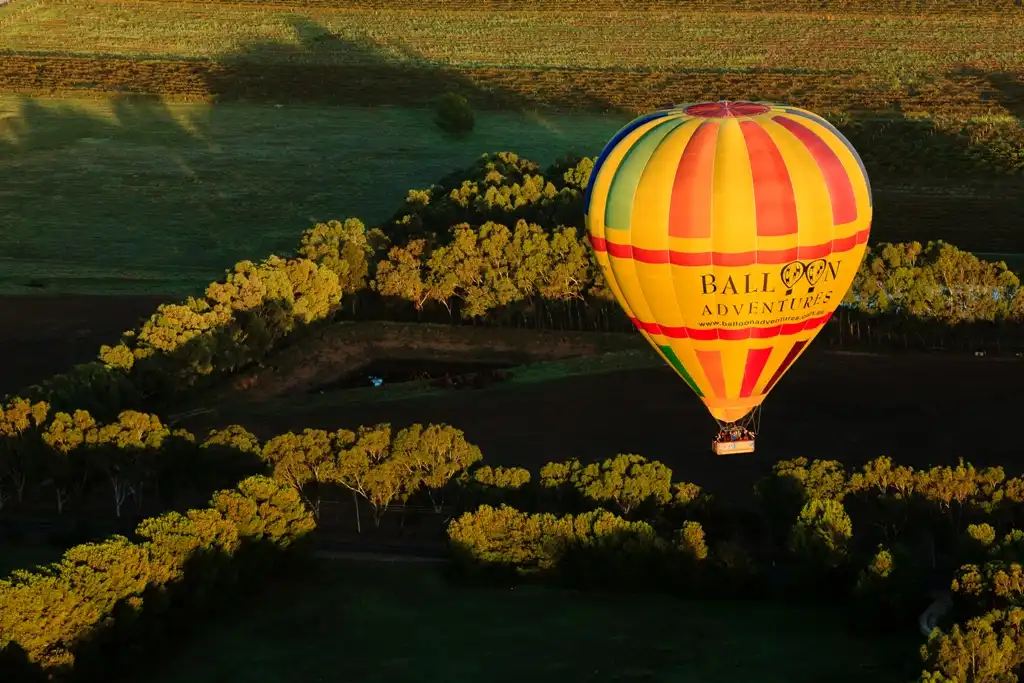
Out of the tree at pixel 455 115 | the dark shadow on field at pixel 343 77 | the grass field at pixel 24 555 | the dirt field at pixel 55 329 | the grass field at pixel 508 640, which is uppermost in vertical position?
the dark shadow on field at pixel 343 77

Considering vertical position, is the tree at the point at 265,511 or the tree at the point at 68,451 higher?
the tree at the point at 68,451

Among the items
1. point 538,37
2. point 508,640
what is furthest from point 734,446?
point 538,37

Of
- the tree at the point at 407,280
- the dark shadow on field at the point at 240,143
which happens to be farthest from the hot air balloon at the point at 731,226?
the dark shadow on field at the point at 240,143

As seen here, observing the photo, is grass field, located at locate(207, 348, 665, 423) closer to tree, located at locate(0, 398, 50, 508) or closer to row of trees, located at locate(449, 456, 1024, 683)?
tree, located at locate(0, 398, 50, 508)

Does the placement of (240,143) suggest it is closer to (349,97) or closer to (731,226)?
(349,97)

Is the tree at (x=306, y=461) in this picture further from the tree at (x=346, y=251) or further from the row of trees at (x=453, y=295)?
the tree at (x=346, y=251)

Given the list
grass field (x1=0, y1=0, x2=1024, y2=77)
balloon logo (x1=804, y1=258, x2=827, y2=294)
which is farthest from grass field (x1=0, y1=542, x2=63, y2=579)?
grass field (x1=0, y1=0, x2=1024, y2=77)
